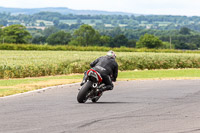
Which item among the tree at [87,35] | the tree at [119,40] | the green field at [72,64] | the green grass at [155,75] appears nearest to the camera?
the green field at [72,64]

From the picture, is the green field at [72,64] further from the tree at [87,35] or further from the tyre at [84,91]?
the tree at [87,35]

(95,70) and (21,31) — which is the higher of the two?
(95,70)

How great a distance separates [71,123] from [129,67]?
2838cm

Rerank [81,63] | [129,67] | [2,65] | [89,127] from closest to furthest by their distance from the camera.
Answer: [89,127] → [2,65] → [81,63] → [129,67]

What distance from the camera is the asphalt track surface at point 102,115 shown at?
8547 millimetres

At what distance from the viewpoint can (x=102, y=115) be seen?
1040 centimetres

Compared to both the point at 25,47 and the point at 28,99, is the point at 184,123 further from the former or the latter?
the point at 25,47

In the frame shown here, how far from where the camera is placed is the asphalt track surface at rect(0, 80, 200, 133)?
8547 millimetres

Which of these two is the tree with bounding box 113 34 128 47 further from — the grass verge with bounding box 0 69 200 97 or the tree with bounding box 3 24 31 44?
the grass verge with bounding box 0 69 200 97


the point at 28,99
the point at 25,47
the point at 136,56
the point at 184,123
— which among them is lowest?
the point at 25,47

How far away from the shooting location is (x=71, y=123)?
9.09 m

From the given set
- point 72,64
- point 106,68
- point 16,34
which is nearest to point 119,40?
point 16,34

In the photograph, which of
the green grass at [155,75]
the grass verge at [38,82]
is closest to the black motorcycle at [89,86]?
the grass verge at [38,82]

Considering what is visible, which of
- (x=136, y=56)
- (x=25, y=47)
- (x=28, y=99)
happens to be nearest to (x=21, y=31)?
(x=25, y=47)
